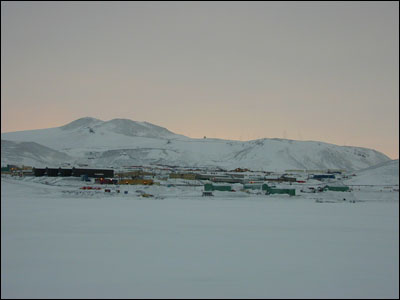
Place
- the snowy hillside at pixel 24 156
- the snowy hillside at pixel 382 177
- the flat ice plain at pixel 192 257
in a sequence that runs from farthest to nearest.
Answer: the snowy hillside at pixel 24 156, the snowy hillside at pixel 382 177, the flat ice plain at pixel 192 257

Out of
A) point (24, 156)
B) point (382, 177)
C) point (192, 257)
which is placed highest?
point (24, 156)

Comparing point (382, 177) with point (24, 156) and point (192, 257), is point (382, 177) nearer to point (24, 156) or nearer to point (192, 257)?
point (192, 257)

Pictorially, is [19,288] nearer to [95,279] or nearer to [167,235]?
[95,279]

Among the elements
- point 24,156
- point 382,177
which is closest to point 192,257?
point 382,177

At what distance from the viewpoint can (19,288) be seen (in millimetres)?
11883

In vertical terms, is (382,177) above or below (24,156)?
below

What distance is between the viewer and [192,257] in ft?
53.4

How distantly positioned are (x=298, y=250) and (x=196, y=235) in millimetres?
5291

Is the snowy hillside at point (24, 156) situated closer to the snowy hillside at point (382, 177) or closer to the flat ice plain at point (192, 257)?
the snowy hillside at point (382, 177)

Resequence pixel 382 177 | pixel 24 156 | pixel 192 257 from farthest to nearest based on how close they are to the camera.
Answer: pixel 24 156 → pixel 382 177 → pixel 192 257

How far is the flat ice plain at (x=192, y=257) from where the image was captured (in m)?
12.4

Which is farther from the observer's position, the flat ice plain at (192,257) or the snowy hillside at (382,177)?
the snowy hillside at (382,177)

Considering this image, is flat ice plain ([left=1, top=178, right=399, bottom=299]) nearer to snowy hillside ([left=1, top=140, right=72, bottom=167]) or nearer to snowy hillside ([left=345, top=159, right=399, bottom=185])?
snowy hillside ([left=345, top=159, right=399, bottom=185])

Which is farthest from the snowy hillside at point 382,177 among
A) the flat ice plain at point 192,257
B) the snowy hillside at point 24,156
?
the snowy hillside at point 24,156
